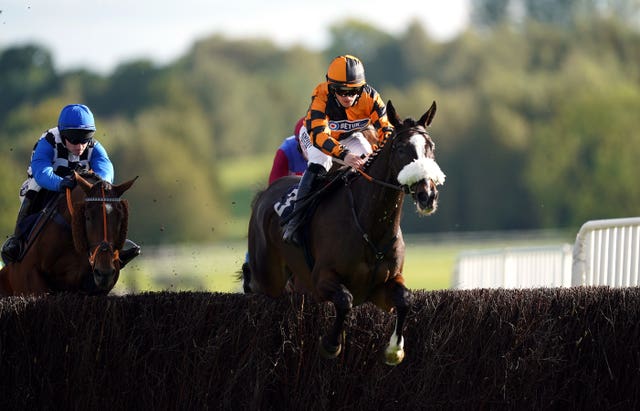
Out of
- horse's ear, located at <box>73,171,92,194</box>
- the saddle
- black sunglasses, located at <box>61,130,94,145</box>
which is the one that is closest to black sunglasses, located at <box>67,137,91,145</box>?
black sunglasses, located at <box>61,130,94,145</box>

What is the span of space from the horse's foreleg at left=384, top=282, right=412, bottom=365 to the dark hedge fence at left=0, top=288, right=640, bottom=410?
12cm

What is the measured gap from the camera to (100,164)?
9625 mm

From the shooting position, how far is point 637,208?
2598 inches

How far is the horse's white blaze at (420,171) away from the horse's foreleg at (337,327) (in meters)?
0.78

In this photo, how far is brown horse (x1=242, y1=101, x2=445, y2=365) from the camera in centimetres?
757

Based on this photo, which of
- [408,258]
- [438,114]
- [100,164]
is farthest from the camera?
[438,114]

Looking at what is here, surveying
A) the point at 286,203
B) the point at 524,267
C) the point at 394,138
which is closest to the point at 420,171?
the point at 394,138

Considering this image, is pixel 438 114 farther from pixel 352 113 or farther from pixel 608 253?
pixel 352 113

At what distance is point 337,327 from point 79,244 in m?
2.20

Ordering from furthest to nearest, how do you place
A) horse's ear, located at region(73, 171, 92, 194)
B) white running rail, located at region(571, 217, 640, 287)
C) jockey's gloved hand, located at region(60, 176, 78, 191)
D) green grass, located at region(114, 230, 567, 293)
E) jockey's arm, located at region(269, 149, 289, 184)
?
green grass, located at region(114, 230, 567, 293) < jockey's arm, located at region(269, 149, 289, 184) < white running rail, located at region(571, 217, 640, 287) < jockey's gloved hand, located at region(60, 176, 78, 191) < horse's ear, located at region(73, 171, 92, 194)

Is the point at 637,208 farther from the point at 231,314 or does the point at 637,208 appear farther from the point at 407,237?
the point at 231,314

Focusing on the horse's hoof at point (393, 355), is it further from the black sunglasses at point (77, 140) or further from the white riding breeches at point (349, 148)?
the black sunglasses at point (77, 140)

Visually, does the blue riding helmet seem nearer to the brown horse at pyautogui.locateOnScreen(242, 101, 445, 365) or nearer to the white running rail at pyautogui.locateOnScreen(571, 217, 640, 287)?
the brown horse at pyautogui.locateOnScreen(242, 101, 445, 365)

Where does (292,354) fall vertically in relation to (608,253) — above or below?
below
